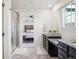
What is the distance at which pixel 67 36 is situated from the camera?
4645 millimetres

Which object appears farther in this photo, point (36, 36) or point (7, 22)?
point (36, 36)

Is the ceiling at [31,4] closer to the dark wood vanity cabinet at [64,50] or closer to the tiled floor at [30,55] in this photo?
the tiled floor at [30,55]

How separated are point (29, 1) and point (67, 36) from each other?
404 cm

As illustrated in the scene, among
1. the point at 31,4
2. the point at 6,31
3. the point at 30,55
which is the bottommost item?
the point at 30,55

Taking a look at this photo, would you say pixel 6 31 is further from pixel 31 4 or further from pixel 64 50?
pixel 31 4

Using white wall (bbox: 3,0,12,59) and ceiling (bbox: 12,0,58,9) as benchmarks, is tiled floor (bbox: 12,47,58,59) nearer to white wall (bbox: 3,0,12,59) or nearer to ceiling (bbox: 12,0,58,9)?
white wall (bbox: 3,0,12,59)

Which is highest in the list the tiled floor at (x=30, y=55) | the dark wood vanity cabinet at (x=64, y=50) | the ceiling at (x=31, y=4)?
the ceiling at (x=31, y=4)

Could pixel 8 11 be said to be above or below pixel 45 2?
below

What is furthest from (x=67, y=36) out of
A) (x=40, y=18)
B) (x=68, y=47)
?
(x=40, y=18)

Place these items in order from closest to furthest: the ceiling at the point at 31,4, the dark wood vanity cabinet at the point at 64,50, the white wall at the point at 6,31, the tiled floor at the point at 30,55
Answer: the dark wood vanity cabinet at the point at 64,50
the white wall at the point at 6,31
the tiled floor at the point at 30,55
the ceiling at the point at 31,4

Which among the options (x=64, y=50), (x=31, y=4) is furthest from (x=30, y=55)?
(x=31, y=4)

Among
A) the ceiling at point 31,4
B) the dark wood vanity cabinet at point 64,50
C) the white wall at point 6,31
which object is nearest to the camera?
the dark wood vanity cabinet at point 64,50

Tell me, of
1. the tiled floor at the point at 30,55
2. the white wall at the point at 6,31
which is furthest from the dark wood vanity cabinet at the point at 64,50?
the tiled floor at the point at 30,55

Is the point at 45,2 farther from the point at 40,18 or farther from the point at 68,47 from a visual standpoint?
the point at 68,47
